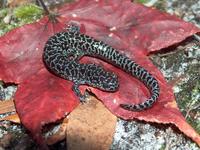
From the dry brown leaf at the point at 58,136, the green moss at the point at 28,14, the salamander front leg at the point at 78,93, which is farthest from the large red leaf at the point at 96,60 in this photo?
the green moss at the point at 28,14

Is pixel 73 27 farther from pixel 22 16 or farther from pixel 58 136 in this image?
pixel 58 136

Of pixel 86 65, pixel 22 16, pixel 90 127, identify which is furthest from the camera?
pixel 22 16

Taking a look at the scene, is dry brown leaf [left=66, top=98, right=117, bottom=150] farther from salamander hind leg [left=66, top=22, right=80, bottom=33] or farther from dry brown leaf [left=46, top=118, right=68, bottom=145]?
salamander hind leg [left=66, top=22, right=80, bottom=33]

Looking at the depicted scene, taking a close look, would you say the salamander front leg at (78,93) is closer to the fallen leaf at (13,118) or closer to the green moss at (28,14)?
the fallen leaf at (13,118)

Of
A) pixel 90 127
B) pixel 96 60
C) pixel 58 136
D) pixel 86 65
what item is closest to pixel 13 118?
pixel 58 136

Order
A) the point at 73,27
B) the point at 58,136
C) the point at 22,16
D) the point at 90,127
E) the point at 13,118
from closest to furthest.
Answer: the point at 90,127 < the point at 58,136 < the point at 13,118 < the point at 73,27 < the point at 22,16

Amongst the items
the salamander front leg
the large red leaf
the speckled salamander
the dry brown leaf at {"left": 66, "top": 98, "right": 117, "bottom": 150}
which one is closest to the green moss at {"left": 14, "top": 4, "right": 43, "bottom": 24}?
the large red leaf
